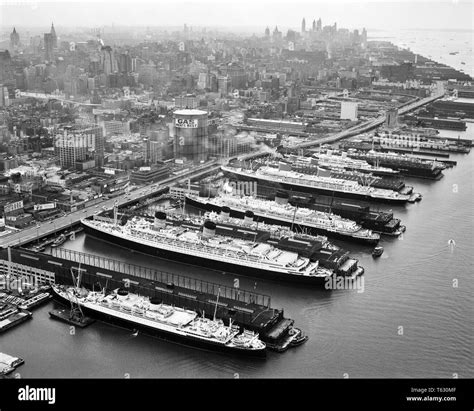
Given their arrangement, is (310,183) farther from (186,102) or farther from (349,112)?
(349,112)

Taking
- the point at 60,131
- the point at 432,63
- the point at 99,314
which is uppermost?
the point at 432,63

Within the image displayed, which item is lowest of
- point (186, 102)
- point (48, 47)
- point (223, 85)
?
point (186, 102)

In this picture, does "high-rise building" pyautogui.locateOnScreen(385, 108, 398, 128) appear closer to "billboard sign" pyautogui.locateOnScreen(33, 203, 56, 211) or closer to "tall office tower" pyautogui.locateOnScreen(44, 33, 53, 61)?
"tall office tower" pyautogui.locateOnScreen(44, 33, 53, 61)

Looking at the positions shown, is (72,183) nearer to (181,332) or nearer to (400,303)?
(181,332)

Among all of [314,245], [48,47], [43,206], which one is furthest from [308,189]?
[48,47]

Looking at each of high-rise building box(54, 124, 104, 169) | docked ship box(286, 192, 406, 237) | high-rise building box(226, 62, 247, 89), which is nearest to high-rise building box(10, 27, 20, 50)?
high-rise building box(54, 124, 104, 169)
